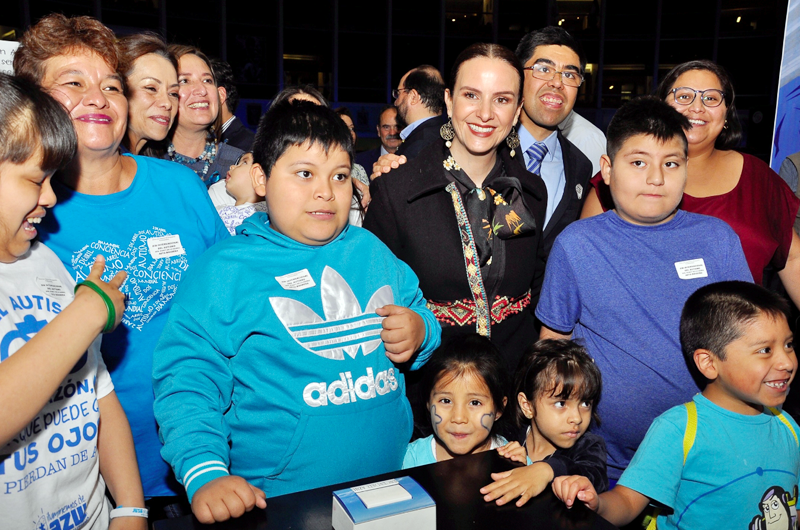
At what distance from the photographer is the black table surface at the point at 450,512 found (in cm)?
96

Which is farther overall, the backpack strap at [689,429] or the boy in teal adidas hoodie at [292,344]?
the backpack strap at [689,429]

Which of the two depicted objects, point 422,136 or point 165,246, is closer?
point 165,246

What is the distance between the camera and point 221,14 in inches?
568

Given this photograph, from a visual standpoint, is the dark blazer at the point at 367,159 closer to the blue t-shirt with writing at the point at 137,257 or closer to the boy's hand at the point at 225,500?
the blue t-shirt with writing at the point at 137,257

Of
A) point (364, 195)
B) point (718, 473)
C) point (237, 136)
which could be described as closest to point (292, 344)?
point (364, 195)

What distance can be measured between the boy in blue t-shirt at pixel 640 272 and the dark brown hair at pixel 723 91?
1.78 ft

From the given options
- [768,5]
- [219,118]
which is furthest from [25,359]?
[768,5]

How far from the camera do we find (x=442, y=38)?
15805mm

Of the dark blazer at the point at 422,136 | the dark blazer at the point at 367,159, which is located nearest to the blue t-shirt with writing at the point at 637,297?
the dark blazer at the point at 422,136

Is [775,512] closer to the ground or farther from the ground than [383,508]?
closer to the ground

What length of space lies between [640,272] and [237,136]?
252 centimetres

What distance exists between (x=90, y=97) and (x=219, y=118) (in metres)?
1.64

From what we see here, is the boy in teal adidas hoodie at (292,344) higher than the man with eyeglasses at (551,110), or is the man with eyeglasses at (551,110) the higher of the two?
the man with eyeglasses at (551,110)

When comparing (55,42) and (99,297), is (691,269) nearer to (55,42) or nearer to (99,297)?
(99,297)
